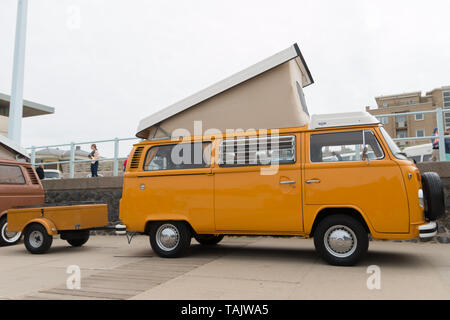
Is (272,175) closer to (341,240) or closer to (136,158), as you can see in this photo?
(341,240)

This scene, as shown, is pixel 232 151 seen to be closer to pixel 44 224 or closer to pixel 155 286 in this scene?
pixel 155 286

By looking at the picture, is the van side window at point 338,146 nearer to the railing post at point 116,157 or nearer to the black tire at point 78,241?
the black tire at point 78,241

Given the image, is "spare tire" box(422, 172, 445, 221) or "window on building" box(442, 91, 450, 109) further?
"window on building" box(442, 91, 450, 109)

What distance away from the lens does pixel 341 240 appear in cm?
545

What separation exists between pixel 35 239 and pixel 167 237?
326 centimetres

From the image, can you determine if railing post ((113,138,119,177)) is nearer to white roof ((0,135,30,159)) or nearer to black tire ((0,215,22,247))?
white roof ((0,135,30,159))

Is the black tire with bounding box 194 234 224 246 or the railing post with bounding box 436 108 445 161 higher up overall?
the railing post with bounding box 436 108 445 161

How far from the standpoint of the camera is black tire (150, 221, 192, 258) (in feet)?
21.4

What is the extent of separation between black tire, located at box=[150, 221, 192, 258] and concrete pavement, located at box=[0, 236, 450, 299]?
20 centimetres

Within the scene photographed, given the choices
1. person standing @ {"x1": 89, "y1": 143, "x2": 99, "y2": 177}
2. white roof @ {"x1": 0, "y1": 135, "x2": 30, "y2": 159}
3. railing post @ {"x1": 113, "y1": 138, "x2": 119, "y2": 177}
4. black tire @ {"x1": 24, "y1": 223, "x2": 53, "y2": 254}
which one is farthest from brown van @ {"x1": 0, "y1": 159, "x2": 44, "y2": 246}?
person standing @ {"x1": 89, "y1": 143, "x2": 99, "y2": 177}

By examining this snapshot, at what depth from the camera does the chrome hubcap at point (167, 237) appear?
6559 mm

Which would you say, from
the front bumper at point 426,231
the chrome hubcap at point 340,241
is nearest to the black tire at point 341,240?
the chrome hubcap at point 340,241

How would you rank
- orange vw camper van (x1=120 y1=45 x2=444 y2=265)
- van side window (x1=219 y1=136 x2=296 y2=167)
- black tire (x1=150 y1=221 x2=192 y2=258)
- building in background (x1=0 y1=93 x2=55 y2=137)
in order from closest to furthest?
1. orange vw camper van (x1=120 y1=45 x2=444 y2=265)
2. van side window (x1=219 y1=136 x2=296 y2=167)
3. black tire (x1=150 y1=221 x2=192 y2=258)
4. building in background (x1=0 y1=93 x2=55 y2=137)

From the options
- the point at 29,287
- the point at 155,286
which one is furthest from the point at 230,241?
the point at 29,287
